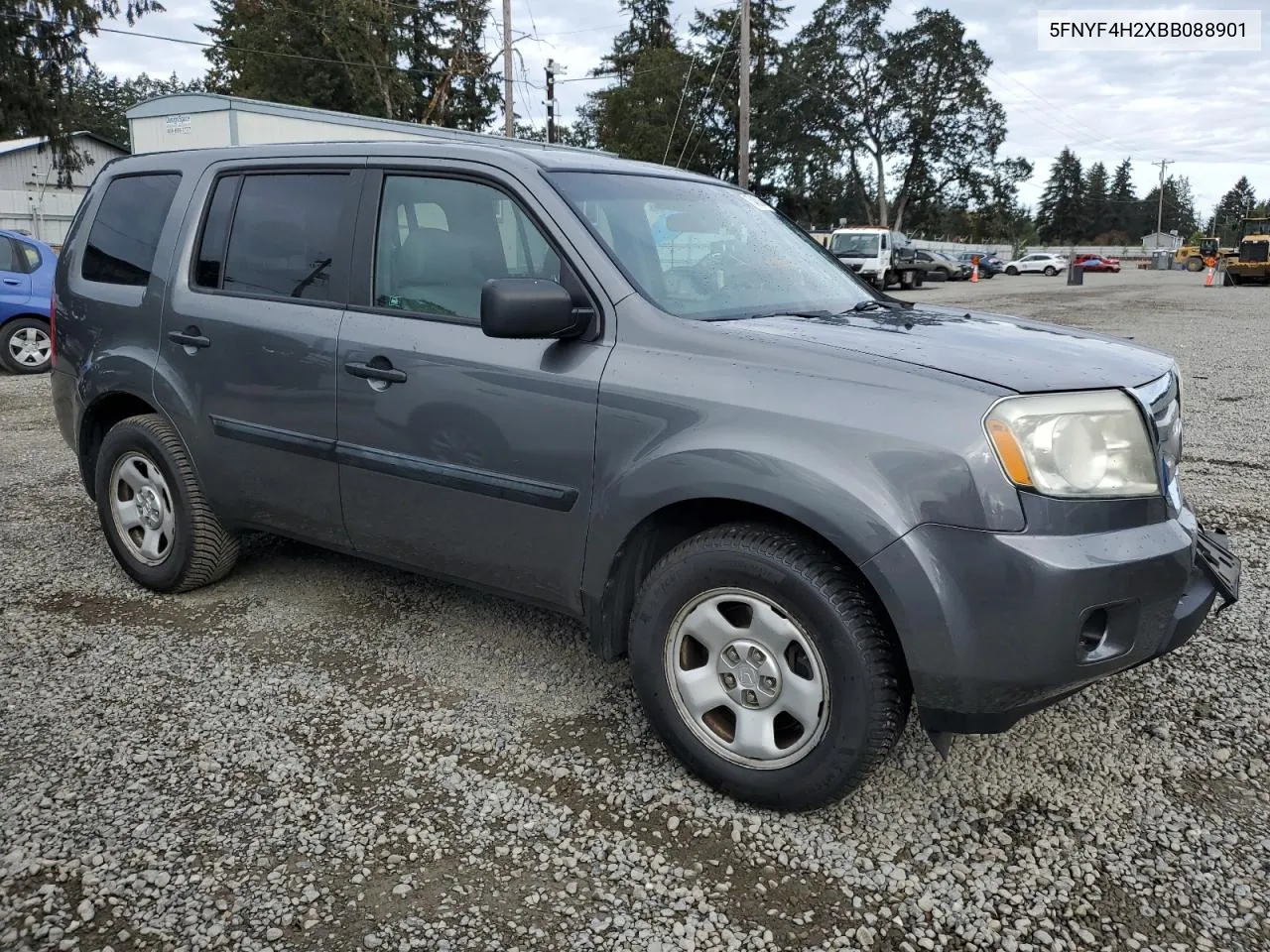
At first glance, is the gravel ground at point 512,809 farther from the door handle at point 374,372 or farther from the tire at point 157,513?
the door handle at point 374,372

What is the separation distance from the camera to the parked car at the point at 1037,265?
184 feet

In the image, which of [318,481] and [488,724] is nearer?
[488,724]

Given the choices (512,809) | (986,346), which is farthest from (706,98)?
(512,809)

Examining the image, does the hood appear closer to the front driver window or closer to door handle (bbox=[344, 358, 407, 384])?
the front driver window

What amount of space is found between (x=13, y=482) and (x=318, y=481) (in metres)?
3.83

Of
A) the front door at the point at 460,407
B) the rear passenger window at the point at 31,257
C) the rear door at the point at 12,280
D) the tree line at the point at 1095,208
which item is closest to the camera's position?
the front door at the point at 460,407

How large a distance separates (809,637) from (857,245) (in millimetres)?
28997

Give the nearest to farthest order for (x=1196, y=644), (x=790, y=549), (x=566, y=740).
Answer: (x=790, y=549)
(x=566, y=740)
(x=1196, y=644)

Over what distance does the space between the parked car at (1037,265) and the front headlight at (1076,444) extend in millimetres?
58034

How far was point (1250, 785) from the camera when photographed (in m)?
2.83

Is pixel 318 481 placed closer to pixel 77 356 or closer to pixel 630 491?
pixel 630 491

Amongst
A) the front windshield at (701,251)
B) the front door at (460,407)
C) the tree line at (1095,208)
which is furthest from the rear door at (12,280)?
the tree line at (1095,208)

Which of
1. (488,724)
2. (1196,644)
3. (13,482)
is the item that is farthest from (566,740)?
(13,482)

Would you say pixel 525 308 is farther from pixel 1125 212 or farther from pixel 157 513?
pixel 1125 212
